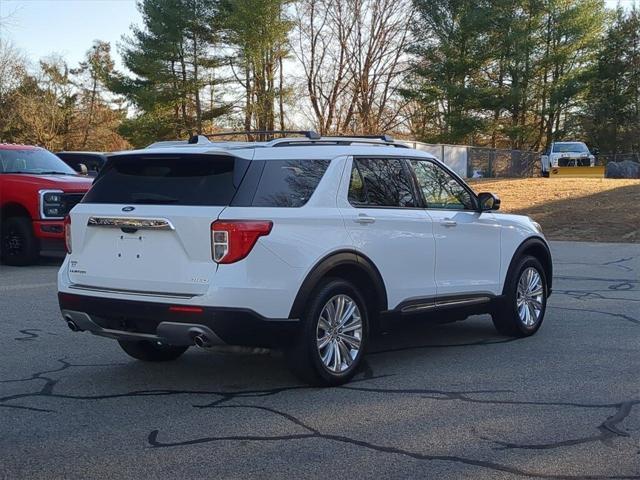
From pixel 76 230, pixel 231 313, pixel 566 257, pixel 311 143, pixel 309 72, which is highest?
pixel 309 72

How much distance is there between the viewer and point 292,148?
19.6ft

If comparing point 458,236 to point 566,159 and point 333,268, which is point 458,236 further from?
point 566,159

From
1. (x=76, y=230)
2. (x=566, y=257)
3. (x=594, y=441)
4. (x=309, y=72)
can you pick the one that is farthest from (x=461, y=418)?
(x=309, y=72)

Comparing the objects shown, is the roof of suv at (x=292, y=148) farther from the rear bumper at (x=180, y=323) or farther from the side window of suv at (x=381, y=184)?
the rear bumper at (x=180, y=323)

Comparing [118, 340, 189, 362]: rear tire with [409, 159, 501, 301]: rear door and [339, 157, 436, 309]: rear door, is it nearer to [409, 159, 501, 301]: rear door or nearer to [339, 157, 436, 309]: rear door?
[339, 157, 436, 309]: rear door

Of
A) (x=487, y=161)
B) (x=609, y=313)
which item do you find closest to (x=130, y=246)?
(x=609, y=313)

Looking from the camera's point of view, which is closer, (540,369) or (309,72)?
(540,369)

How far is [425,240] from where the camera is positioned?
22.0 ft

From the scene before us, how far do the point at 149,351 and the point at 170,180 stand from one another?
67.3 inches

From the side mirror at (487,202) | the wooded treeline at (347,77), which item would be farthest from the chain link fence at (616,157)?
the side mirror at (487,202)

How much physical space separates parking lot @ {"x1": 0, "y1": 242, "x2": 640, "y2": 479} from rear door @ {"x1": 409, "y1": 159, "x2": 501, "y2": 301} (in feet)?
1.85

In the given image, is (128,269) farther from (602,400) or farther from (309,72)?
(309,72)

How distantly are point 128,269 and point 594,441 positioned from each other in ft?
10.5

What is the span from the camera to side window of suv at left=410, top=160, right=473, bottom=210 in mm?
7012
